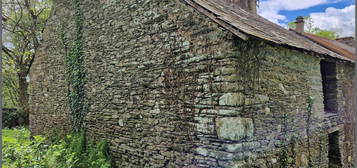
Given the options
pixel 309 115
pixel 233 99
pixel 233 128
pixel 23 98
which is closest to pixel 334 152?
pixel 309 115

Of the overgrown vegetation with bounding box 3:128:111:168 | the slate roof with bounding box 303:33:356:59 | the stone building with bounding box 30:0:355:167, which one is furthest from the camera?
the slate roof with bounding box 303:33:356:59

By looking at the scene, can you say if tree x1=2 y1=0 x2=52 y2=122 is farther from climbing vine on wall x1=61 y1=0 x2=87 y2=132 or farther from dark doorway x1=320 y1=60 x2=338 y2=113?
dark doorway x1=320 y1=60 x2=338 y2=113

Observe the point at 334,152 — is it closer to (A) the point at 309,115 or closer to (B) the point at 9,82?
(A) the point at 309,115

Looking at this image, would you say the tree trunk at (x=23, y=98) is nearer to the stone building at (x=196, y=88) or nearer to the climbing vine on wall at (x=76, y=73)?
the stone building at (x=196, y=88)

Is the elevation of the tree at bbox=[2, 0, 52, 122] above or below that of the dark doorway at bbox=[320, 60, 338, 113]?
above

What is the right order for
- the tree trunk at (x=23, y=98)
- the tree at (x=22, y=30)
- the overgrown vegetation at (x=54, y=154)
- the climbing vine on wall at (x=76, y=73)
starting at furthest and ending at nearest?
the tree trunk at (x=23, y=98), the tree at (x=22, y=30), the climbing vine on wall at (x=76, y=73), the overgrown vegetation at (x=54, y=154)

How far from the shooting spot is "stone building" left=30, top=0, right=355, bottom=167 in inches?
A: 142

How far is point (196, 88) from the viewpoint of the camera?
3.91 m

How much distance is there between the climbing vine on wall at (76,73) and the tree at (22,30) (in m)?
8.07

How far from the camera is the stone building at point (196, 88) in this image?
362 centimetres

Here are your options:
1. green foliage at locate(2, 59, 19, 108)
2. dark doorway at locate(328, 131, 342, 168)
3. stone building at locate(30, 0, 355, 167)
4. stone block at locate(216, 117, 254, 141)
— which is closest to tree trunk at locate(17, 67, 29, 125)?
green foliage at locate(2, 59, 19, 108)

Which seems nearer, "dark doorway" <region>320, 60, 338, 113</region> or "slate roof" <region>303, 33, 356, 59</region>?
"dark doorway" <region>320, 60, 338, 113</region>

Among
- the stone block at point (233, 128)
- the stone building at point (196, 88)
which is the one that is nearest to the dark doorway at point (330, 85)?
the stone building at point (196, 88)

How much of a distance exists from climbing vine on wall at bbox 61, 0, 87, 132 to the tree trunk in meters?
9.62
